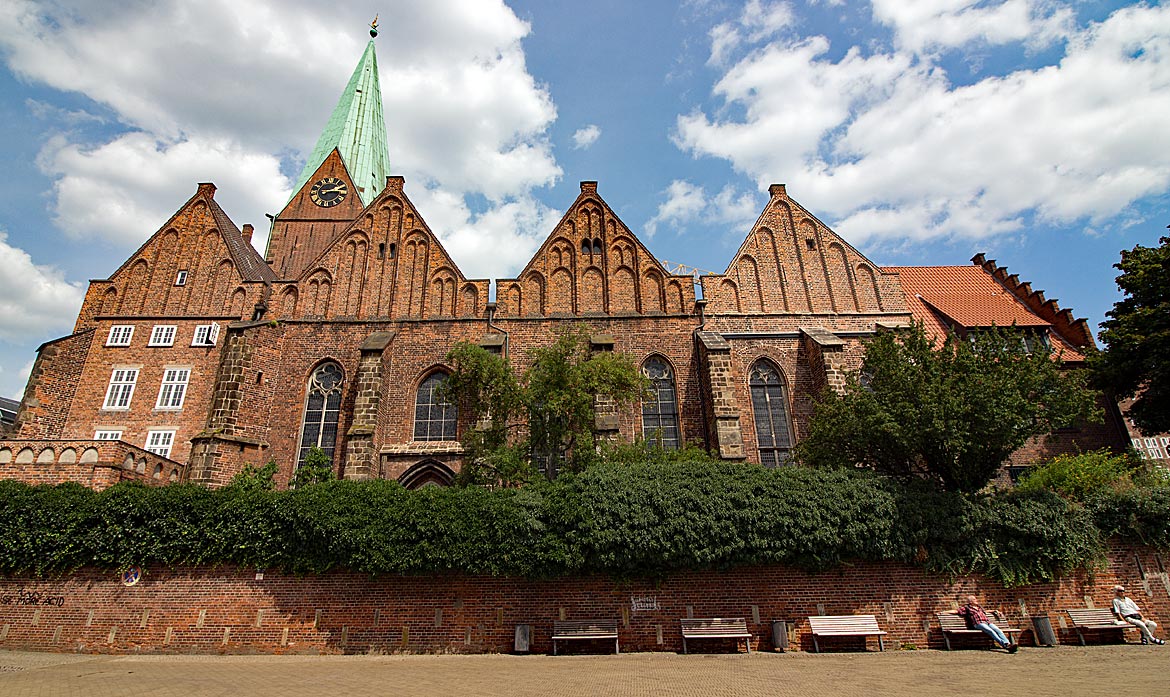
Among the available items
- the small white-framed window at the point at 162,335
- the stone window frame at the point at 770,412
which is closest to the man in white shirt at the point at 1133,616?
the stone window frame at the point at 770,412

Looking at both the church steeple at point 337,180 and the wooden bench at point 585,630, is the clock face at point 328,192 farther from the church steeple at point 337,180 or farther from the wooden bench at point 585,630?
the wooden bench at point 585,630

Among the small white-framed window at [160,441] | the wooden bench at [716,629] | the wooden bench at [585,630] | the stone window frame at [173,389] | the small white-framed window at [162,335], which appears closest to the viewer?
the wooden bench at [585,630]

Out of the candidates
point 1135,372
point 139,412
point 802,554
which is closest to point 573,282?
point 802,554

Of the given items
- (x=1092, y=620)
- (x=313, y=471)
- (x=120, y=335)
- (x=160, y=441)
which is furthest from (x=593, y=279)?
(x=120, y=335)

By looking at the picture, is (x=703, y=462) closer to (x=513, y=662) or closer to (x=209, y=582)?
(x=513, y=662)

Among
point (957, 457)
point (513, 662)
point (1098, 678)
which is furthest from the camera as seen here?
point (957, 457)

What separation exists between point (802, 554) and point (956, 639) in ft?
12.4

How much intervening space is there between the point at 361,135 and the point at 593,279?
26057mm

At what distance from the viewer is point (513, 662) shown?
38.5 ft

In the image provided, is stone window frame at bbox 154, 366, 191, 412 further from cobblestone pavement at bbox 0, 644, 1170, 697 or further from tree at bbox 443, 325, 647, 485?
tree at bbox 443, 325, 647, 485

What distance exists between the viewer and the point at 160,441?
2036cm

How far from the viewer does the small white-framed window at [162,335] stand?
21969 mm

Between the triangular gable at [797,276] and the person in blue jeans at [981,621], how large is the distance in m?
12.0

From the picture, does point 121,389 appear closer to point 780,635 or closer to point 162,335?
point 162,335
